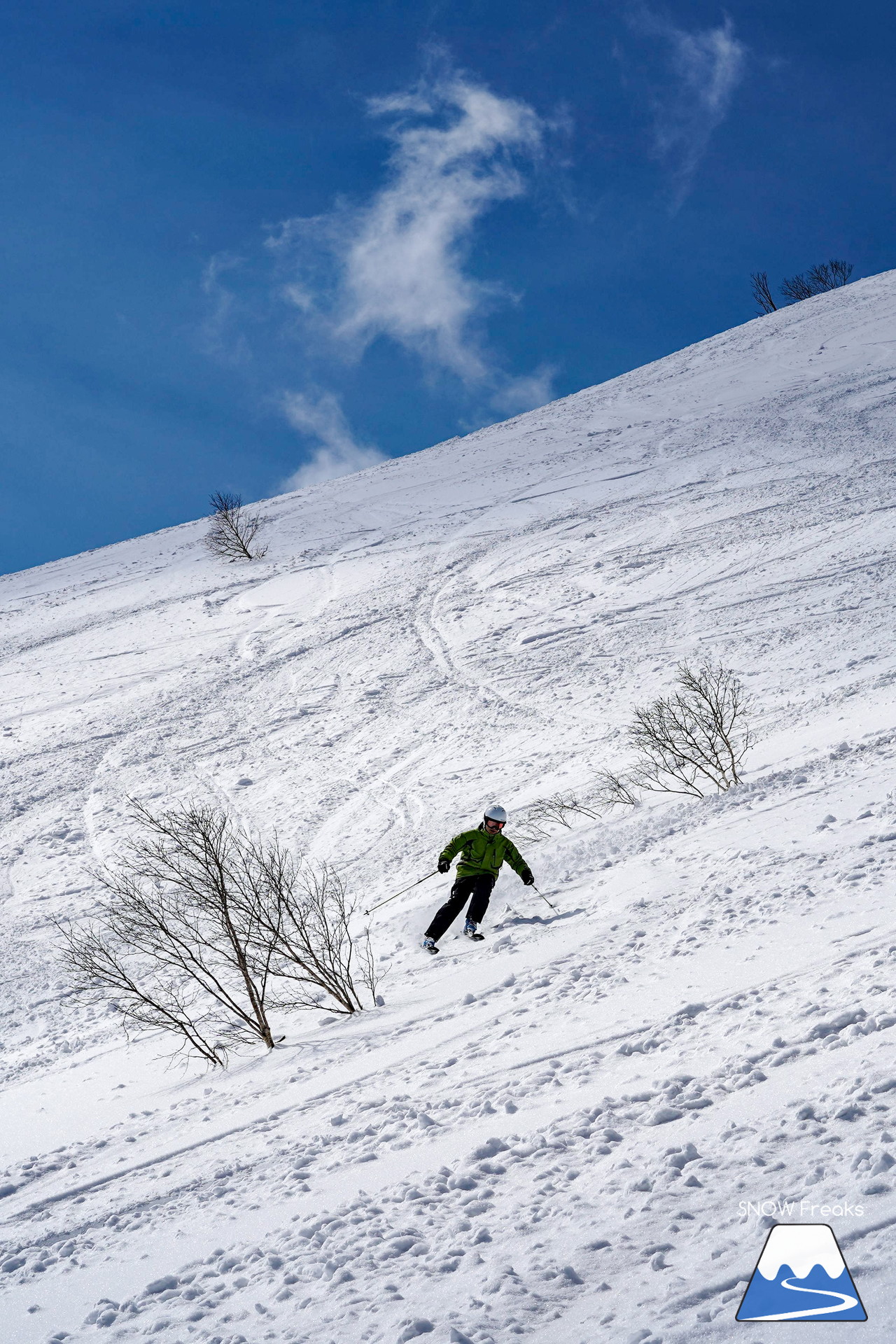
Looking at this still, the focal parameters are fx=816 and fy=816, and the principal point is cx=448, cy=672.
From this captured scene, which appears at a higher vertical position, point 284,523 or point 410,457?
point 410,457

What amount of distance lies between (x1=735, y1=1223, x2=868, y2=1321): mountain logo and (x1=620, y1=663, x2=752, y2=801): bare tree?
24.3ft

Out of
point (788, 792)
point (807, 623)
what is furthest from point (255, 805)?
point (807, 623)

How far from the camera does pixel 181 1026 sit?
691 centimetres

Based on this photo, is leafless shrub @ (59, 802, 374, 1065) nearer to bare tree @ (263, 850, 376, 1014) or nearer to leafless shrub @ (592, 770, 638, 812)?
bare tree @ (263, 850, 376, 1014)

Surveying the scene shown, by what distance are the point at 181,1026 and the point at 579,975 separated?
136 inches

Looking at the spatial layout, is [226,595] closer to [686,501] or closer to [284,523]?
[284,523]

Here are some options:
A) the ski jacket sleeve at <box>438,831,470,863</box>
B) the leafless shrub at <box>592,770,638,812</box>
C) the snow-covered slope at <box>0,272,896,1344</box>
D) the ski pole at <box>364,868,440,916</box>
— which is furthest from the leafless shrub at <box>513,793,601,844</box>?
→ the ski jacket sleeve at <box>438,831,470,863</box>

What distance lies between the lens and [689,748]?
38.4 ft

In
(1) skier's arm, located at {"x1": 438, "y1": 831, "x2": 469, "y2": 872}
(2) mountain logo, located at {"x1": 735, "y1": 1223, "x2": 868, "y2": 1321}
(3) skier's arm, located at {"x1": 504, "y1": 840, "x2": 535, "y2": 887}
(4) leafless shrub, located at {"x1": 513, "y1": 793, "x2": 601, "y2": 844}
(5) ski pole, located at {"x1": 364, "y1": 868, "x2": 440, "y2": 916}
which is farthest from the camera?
(4) leafless shrub, located at {"x1": 513, "y1": 793, "x2": 601, "y2": 844}

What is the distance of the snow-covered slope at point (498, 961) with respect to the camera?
3.07 metres

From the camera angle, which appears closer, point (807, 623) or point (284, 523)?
point (807, 623)

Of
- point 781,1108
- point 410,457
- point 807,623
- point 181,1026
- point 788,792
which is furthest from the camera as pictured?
point 410,457

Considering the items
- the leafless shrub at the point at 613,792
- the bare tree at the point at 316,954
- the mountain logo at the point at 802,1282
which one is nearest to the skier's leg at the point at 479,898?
the bare tree at the point at 316,954

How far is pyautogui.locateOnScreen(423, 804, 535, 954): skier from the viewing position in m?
8.33
